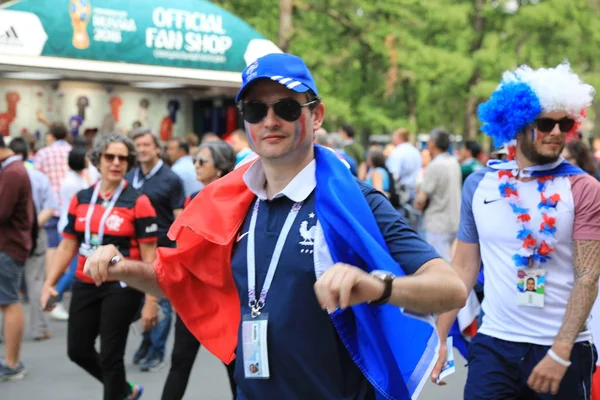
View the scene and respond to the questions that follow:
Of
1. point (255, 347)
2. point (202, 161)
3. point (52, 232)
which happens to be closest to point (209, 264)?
point (255, 347)

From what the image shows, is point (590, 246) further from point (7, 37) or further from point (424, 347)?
point (7, 37)

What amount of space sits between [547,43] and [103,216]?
26909 mm

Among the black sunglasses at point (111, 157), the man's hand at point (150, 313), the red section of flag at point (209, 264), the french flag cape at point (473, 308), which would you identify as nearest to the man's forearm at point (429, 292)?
the red section of flag at point (209, 264)

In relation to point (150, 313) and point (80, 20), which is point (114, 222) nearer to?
point (150, 313)

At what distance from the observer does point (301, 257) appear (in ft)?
9.23

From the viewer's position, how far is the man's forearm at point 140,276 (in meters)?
3.00

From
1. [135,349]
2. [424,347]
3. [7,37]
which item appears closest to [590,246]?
[424,347]

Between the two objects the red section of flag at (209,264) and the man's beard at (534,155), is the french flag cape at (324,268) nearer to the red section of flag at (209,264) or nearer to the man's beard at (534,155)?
the red section of flag at (209,264)

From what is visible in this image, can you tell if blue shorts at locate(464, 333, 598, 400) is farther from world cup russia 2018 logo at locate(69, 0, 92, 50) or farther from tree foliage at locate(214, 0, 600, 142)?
tree foliage at locate(214, 0, 600, 142)

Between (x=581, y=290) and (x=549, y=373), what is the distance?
365 millimetres

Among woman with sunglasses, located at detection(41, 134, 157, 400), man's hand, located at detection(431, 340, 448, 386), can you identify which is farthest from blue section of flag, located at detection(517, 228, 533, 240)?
woman with sunglasses, located at detection(41, 134, 157, 400)

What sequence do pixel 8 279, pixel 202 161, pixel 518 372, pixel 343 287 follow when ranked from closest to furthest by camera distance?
1. pixel 343 287
2. pixel 518 372
3. pixel 202 161
4. pixel 8 279

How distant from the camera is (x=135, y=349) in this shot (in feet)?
30.8

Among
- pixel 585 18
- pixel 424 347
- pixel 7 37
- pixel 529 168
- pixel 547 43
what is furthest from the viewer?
pixel 547 43
